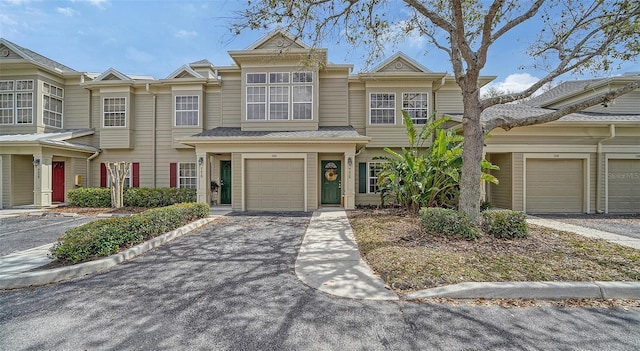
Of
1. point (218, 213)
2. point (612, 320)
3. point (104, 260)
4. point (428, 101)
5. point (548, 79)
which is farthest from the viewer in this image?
point (428, 101)

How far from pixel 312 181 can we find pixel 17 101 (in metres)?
15.3

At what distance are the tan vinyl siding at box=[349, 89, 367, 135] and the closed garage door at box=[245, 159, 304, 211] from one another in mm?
3845

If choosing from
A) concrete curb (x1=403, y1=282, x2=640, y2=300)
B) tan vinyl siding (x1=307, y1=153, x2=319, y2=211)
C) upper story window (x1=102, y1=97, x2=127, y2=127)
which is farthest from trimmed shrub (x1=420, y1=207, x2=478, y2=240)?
upper story window (x1=102, y1=97, x2=127, y2=127)

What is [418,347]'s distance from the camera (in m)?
2.67

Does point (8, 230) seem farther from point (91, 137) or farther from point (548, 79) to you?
point (548, 79)

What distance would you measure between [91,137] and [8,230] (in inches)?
310

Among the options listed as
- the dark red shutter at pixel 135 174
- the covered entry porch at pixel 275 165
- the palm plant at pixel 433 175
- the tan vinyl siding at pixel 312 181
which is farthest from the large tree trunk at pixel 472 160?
the dark red shutter at pixel 135 174

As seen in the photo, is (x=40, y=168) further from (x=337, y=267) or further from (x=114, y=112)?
(x=337, y=267)

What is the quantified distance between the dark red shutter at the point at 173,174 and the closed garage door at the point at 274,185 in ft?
15.8

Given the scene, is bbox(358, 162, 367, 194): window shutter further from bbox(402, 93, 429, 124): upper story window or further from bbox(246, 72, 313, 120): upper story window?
bbox(246, 72, 313, 120): upper story window

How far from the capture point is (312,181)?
11555 mm

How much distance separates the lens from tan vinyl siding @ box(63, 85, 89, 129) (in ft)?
46.6

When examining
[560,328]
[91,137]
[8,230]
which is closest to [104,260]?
[8,230]

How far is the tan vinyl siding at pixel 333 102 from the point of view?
13.2 m
